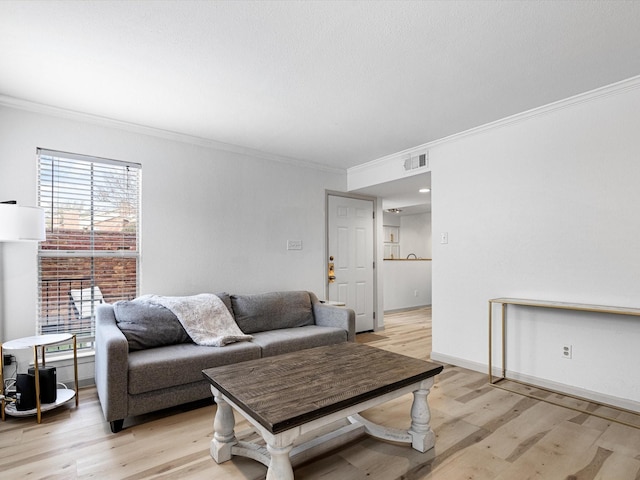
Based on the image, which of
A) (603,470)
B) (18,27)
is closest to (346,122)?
(18,27)

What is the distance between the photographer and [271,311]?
12.4 feet

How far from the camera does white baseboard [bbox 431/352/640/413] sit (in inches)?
103

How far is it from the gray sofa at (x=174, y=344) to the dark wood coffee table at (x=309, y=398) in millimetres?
682

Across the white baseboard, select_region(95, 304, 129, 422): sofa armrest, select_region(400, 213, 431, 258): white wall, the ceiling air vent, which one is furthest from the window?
select_region(400, 213, 431, 258): white wall

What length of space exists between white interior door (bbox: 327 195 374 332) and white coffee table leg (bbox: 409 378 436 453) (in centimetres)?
293

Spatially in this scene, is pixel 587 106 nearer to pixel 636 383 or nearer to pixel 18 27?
pixel 636 383

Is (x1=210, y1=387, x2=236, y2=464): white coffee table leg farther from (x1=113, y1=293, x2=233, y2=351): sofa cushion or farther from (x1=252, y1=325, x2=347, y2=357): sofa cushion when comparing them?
(x1=113, y1=293, x2=233, y2=351): sofa cushion

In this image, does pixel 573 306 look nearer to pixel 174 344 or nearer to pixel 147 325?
pixel 174 344

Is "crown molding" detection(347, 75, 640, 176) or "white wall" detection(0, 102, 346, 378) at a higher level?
"crown molding" detection(347, 75, 640, 176)

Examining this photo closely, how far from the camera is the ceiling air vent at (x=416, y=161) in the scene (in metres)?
4.06

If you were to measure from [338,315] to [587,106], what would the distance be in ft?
9.66

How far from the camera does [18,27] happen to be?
6.38ft

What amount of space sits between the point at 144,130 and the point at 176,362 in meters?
2.33

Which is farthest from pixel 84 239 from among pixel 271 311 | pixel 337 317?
pixel 337 317
